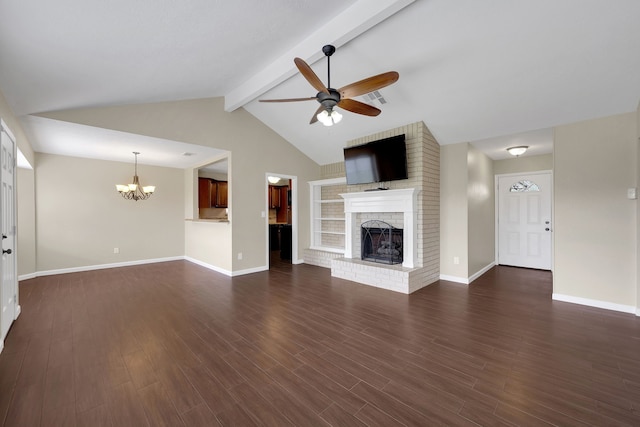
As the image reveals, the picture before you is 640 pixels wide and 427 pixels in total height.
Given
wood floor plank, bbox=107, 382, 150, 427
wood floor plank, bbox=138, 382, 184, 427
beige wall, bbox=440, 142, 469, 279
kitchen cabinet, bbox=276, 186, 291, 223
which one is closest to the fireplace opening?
beige wall, bbox=440, 142, 469, 279

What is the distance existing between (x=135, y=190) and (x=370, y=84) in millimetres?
5570

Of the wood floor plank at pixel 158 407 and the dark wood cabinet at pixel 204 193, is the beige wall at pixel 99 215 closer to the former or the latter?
the dark wood cabinet at pixel 204 193

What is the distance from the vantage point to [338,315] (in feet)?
10.4

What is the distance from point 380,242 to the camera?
16.4 ft

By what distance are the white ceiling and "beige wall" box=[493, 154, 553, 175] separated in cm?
142

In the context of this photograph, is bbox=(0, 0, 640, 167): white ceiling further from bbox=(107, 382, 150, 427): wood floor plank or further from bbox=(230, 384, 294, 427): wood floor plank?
bbox=(230, 384, 294, 427): wood floor plank

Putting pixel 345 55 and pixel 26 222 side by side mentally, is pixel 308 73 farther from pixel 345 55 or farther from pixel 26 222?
pixel 26 222

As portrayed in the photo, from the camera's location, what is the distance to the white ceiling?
204cm

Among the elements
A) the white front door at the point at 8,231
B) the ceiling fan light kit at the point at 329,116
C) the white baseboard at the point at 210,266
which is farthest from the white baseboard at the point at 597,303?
the white front door at the point at 8,231

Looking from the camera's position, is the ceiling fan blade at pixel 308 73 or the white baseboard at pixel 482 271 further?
the white baseboard at pixel 482 271

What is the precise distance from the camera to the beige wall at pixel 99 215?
5.04 m

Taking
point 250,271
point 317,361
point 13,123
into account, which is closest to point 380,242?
point 250,271

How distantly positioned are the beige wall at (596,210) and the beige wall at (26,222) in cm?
867

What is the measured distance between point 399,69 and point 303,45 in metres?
1.25
